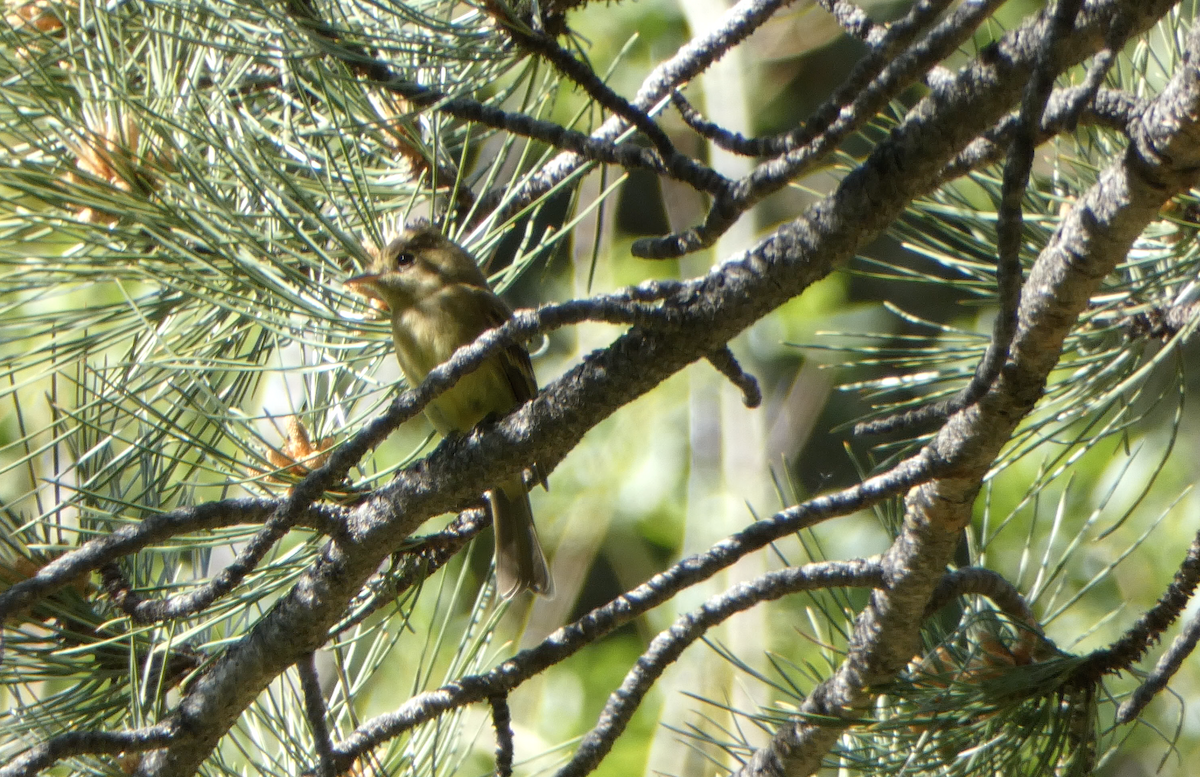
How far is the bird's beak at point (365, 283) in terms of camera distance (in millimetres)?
1899

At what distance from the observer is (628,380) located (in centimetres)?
138

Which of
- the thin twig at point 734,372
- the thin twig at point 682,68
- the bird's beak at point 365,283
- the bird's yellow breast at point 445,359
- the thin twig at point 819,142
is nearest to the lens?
the thin twig at point 819,142

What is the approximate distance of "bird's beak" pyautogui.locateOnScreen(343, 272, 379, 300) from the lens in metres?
1.90

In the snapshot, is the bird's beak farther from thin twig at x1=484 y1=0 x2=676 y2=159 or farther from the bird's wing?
thin twig at x1=484 y1=0 x2=676 y2=159

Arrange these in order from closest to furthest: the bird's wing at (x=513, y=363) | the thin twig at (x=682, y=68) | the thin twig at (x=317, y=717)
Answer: the thin twig at (x=317, y=717) < the thin twig at (x=682, y=68) < the bird's wing at (x=513, y=363)

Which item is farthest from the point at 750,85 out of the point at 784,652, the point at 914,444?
the point at 914,444

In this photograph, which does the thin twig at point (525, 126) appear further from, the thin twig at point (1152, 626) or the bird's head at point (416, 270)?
the thin twig at point (1152, 626)

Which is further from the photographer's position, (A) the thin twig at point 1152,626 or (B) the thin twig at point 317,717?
(B) the thin twig at point 317,717

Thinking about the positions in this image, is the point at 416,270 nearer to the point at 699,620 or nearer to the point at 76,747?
the point at 699,620

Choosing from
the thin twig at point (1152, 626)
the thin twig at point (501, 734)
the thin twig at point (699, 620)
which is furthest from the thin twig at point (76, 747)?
the thin twig at point (1152, 626)

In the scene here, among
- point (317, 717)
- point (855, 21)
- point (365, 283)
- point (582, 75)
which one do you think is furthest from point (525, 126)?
point (317, 717)

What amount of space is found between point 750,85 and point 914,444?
3.82m

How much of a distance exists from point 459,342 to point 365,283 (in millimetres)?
550

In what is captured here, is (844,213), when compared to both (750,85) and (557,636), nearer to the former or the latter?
(557,636)
